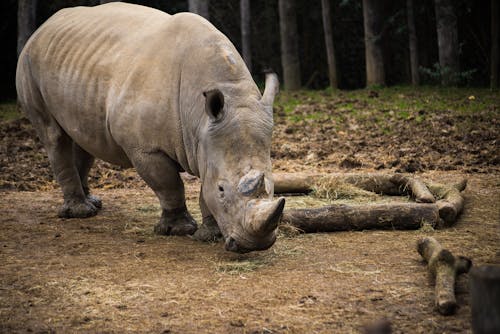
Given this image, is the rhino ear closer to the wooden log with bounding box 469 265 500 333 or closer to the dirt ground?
the dirt ground

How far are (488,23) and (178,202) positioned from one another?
15.5 metres

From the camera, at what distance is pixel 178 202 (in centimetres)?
586

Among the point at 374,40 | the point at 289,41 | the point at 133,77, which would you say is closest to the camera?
the point at 133,77

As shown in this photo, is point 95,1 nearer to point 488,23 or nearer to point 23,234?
point 488,23

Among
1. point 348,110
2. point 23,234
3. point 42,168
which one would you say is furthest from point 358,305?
point 348,110

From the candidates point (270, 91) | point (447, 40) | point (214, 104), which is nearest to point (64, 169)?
point (214, 104)

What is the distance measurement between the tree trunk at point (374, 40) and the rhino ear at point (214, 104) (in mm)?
13714

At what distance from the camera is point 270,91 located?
5273 mm

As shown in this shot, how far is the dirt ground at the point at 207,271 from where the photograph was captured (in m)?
3.81

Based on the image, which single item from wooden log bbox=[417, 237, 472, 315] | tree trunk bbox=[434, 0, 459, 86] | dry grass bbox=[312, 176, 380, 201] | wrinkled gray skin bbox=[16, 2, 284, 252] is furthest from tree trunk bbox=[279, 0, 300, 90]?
wooden log bbox=[417, 237, 472, 315]

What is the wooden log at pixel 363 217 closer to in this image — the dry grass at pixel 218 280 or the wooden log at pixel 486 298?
the dry grass at pixel 218 280

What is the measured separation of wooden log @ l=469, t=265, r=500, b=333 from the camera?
2.33m

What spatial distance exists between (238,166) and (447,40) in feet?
41.5

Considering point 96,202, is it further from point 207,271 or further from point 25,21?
point 25,21
